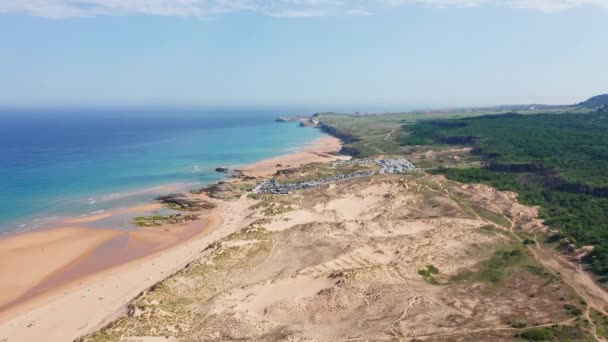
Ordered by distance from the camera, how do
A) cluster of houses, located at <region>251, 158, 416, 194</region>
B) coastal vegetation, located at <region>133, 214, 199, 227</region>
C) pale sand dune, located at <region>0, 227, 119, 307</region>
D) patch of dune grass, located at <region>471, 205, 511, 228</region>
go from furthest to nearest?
cluster of houses, located at <region>251, 158, 416, 194</region> → coastal vegetation, located at <region>133, 214, 199, 227</region> → patch of dune grass, located at <region>471, 205, 511, 228</region> → pale sand dune, located at <region>0, 227, 119, 307</region>

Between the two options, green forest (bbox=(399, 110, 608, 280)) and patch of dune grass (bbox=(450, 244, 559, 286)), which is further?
green forest (bbox=(399, 110, 608, 280))

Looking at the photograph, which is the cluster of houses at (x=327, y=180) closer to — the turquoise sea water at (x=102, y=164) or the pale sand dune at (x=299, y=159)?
the pale sand dune at (x=299, y=159)

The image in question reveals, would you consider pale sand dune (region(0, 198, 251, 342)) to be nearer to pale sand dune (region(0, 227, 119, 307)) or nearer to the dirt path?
pale sand dune (region(0, 227, 119, 307))

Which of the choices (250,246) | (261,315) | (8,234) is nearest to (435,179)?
(250,246)

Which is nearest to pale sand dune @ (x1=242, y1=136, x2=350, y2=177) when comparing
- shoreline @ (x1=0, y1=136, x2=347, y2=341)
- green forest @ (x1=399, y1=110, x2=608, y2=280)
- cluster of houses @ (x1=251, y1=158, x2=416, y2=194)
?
cluster of houses @ (x1=251, y1=158, x2=416, y2=194)

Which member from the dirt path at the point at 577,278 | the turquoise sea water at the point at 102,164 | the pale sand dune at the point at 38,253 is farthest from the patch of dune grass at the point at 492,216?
the turquoise sea water at the point at 102,164

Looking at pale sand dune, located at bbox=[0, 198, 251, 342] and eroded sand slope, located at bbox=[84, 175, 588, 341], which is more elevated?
eroded sand slope, located at bbox=[84, 175, 588, 341]

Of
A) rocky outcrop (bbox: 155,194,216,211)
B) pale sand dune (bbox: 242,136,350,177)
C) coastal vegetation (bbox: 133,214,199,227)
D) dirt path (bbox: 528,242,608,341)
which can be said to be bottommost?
coastal vegetation (bbox: 133,214,199,227)
